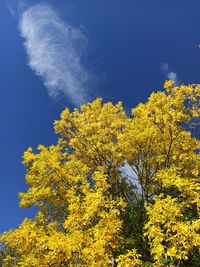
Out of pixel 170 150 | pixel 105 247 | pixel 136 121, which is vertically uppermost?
pixel 136 121

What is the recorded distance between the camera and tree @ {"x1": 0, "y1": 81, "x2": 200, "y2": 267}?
9984 mm

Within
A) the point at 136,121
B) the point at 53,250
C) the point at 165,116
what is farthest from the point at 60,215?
the point at 165,116

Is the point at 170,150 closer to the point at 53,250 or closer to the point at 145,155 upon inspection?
the point at 145,155

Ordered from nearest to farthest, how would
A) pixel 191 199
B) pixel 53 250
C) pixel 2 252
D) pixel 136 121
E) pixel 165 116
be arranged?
pixel 53 250 → pixel 191 199 → pixel 165 116 → pixel 136 121 → pixel 2 252

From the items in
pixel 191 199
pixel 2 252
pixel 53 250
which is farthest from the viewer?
pixel 2 252

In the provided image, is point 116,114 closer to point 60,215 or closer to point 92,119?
point 92,119

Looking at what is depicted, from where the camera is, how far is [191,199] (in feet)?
37.2

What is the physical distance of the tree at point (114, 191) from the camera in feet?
32.8

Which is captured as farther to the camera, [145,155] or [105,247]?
[145,155]

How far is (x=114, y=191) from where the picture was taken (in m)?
15.4

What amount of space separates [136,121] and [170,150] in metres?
1.96

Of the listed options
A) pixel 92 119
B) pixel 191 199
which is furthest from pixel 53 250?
pixel 92 119

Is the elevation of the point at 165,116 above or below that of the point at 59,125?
below

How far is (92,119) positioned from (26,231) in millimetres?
6639
